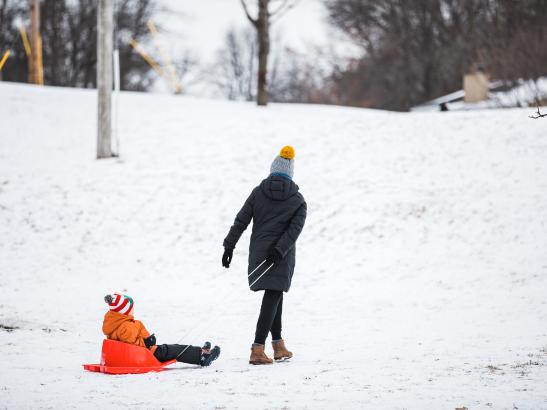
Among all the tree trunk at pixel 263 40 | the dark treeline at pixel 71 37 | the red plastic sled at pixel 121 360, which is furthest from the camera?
the dark treeline at pixel 71 37

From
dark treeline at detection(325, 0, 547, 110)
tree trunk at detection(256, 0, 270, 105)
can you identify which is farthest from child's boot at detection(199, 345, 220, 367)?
dark treeline at detection(325, 0, 547, 110)

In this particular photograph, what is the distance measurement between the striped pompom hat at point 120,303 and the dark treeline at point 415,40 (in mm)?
21325

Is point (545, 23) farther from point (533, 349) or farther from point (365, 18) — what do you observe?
point (533, 349)

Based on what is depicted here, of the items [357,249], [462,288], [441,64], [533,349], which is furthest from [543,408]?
[441,64]

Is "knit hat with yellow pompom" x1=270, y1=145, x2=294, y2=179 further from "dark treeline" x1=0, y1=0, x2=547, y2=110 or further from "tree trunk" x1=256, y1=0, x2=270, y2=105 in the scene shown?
"dark treeline" x1=0, y1=0, x2=547, y2=110

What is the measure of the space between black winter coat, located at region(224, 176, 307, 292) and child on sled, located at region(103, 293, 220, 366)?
773mm

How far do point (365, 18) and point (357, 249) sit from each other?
30.5m

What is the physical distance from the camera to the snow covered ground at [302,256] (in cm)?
511

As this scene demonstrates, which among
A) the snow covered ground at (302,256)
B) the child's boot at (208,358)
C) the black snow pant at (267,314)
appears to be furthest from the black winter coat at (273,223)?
the snow covered ground at (302,256)

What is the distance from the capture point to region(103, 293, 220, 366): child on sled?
5.61 m

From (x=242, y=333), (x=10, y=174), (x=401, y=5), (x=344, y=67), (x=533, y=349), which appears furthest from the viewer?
(x=344, y=67)

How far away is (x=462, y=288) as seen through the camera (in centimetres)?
973

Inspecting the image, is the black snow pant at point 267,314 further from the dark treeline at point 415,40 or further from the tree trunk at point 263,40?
the dark treeline at point 415,40

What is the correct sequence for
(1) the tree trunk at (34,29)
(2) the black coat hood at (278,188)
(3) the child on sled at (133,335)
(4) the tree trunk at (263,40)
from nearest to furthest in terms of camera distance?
(3) the child on sled at (133,335)
(2) the black coat hood at (278,188)
(4) the tree trunk at (263,40)
(1) the tree trunk at (34,29)
